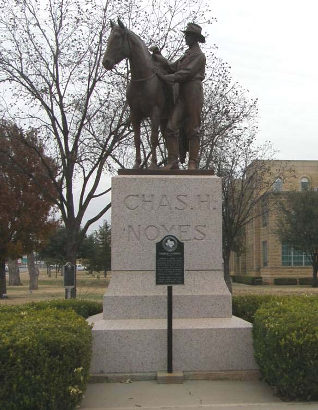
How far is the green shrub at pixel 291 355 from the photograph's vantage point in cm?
549

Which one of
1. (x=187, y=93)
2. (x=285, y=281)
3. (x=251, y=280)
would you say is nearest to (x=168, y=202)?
(x=187, y=93)

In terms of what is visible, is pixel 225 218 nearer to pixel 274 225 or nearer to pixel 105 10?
pixel 105 10

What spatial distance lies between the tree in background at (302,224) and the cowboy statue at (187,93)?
38.7 meters

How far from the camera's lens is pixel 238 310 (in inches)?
363

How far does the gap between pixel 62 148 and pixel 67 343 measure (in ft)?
64.1

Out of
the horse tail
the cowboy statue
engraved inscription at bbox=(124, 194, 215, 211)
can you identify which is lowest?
engraved inscription at bbox=(124, 194, 215, 211)

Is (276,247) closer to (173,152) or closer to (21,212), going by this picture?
(21,212)

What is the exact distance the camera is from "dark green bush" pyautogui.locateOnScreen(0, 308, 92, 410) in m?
4.82

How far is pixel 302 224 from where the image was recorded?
4738 centimetres

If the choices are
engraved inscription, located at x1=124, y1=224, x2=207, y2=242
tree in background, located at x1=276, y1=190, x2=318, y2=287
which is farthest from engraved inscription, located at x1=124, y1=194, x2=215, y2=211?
tree in background, located at x1=276, y1=190, x2=318, y2=287

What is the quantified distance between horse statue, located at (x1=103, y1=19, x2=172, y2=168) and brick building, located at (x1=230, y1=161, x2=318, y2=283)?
44.5 metres

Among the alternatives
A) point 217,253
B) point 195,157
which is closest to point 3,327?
point 217,253

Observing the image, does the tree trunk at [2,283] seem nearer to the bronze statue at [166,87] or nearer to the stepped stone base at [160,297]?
the bronze statue at [166,87]

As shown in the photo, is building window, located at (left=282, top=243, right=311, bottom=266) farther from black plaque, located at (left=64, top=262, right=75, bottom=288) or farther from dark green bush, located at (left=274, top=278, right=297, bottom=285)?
black plaque, located at (left=64, top=262, right=75, bottom=288)
